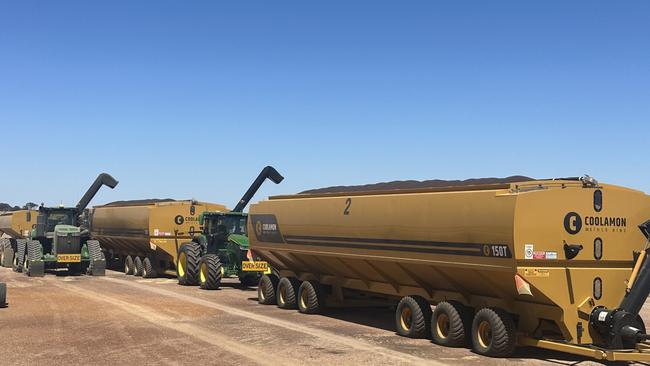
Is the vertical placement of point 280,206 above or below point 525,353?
above

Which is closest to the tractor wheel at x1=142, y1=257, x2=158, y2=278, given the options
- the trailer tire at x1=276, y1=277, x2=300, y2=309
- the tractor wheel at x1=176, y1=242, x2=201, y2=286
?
the tractor wheel at x1=176, y1=242, x2=201, y2=286

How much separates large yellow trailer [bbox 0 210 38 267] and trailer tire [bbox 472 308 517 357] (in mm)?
30527

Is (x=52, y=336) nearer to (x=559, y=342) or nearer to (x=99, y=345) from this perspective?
(x=99, y=345)

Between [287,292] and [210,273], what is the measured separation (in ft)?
21.7

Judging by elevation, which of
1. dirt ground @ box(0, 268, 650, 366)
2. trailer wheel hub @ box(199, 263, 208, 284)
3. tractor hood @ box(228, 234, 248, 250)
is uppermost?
tractor hood @ box(228, 234, 248, 250)

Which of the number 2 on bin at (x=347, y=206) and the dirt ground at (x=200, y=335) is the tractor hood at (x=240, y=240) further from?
the number 2 on bin at (x=347, y=206)

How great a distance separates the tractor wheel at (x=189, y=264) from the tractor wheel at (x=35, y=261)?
25.7 ft

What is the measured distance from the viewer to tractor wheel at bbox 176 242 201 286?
27625 mm

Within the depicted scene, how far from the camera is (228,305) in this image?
69.1 ft

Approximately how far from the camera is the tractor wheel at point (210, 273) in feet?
85.3

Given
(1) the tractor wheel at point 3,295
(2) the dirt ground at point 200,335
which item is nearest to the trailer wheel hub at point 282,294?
(2) the dirt ground at point 200,335

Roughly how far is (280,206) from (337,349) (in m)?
6.74

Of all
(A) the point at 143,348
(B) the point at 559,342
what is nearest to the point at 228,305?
(A) the point at 143,348

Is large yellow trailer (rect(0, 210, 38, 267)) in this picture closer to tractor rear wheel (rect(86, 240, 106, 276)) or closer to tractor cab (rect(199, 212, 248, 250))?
tractor rear wheel (rect(86, 240, 106, 276))
